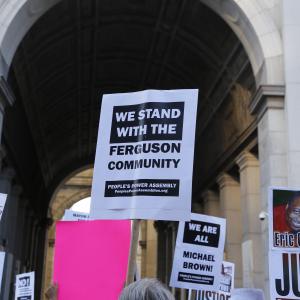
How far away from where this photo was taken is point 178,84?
22172 millimetres

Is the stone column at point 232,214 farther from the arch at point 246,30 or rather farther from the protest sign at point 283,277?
the protest sign at point 283,277

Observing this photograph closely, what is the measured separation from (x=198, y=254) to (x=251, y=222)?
7.86 meters

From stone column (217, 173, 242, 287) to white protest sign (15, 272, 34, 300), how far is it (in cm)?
917

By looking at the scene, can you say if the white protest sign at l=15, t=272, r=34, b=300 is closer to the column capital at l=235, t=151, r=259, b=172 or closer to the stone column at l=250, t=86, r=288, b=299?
the stone column at l=250, t=86, r=288, b=299

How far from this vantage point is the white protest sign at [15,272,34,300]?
36.2ft

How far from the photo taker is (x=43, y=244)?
109 ft

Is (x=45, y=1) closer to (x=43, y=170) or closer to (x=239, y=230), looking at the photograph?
(x=239, y=230)

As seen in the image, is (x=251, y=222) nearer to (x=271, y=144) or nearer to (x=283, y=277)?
(x=271, y=144)

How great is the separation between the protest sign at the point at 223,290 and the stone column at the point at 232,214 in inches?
324

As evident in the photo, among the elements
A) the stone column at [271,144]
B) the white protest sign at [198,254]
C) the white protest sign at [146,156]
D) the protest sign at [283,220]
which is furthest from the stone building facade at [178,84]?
the white protest sign at [146,156]

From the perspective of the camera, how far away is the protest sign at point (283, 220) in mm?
6977

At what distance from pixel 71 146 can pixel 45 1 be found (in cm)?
1749

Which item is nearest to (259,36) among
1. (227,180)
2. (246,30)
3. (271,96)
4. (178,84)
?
(246,30)

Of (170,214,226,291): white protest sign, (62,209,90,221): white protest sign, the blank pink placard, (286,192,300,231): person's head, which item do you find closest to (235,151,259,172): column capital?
(62,209,90,221): white protest sign
